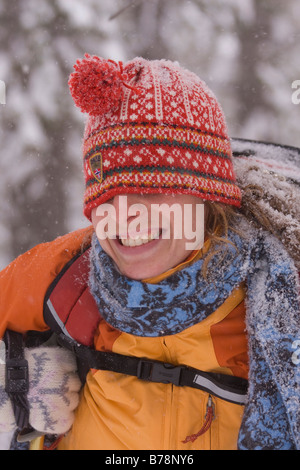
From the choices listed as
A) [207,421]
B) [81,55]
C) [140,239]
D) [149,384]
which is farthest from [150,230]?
[81,55]

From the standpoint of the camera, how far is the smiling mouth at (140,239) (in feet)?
5.12

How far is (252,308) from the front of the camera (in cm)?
152

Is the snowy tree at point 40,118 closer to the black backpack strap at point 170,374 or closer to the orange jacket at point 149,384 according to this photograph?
the orange jacket at point 149,384

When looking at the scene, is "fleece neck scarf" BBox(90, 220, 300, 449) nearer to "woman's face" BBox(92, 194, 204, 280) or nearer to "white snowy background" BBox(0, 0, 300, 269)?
"woman's face" BBox(92, 194, 204, 280)

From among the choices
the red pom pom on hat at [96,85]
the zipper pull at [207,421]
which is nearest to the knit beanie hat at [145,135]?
the red pom pom on hat at [96,85]

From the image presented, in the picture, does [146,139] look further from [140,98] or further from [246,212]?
[246,212]

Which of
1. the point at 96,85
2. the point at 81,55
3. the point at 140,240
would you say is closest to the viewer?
the point at 96,85

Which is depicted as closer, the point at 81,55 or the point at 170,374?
the point at 170,374

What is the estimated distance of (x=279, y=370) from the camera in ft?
4.61

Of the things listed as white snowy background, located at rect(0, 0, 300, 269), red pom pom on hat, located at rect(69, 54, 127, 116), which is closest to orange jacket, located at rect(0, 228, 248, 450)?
red pom pom on hat, located at rect(69, 54, 127, 116)

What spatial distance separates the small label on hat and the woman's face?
3.7 inches

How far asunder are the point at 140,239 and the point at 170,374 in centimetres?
49

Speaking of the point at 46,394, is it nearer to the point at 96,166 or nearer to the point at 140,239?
the point at 140,239
